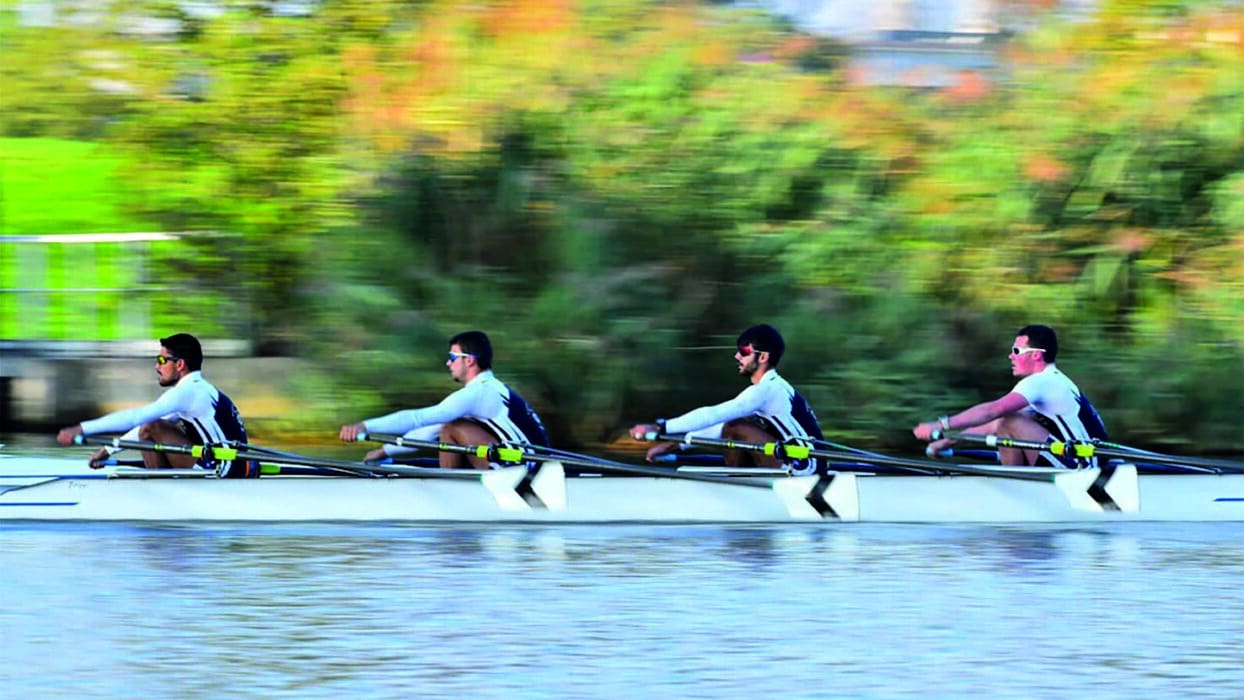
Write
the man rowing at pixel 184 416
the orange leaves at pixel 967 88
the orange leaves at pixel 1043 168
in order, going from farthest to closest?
the orange leaves at pixel 967 88 → the orange leaves at pixel 1043 168 → the man rowing at pixel 184 416

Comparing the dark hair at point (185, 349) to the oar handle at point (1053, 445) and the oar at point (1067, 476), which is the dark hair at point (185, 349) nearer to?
the oar at point (1067, 476)

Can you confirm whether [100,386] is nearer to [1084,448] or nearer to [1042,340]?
[1042,340]

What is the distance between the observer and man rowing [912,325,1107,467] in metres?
14.7

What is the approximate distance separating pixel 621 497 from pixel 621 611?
3962mm

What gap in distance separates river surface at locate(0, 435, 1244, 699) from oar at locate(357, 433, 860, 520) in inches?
10.8

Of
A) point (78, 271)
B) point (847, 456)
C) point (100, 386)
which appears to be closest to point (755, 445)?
point (847, 456)

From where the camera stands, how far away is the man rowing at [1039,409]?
14656 millimetres

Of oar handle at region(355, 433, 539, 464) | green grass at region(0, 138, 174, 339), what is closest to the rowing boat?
oar handle at region(355, 433, 539, 464)

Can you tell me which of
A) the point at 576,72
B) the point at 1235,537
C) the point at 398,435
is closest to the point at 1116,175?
the point at 576,72

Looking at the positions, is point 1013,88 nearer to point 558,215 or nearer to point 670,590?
point 558,215

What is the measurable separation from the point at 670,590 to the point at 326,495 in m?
3.77

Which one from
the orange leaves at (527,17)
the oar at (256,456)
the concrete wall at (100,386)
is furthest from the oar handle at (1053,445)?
the concrete wall at (100,386)

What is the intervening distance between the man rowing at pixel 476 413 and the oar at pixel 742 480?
0.11 meters

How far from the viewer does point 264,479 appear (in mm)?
14047
